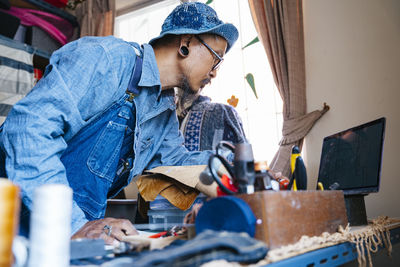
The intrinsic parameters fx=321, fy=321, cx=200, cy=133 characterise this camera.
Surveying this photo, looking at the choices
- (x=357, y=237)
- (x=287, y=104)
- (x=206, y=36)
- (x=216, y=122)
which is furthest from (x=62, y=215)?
(x=287, y=104)

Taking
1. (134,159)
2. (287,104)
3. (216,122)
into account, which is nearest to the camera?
(134,159)

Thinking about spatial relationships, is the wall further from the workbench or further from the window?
the workbench

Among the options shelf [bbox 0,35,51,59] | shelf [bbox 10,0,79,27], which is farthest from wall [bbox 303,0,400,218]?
shelf [bbox 10,0,79,27]

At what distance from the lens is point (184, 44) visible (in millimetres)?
1380

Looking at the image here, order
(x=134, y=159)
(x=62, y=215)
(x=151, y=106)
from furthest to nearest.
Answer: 1. (x=151, y=106)
2. (x=134, y=159)
3. (x=62, y=215)

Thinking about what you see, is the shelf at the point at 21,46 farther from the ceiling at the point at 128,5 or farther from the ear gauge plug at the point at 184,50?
the ear gauge plug at the point at 184,50

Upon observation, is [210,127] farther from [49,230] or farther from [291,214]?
[49,230]

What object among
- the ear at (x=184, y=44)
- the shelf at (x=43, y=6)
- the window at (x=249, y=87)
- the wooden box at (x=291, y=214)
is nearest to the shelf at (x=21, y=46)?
the shelf at (x=43, y=6)

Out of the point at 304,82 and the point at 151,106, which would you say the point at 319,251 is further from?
the point at 304,82

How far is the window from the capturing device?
7.70 feet

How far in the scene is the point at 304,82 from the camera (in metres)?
2.20

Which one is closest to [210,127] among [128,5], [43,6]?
[128,5]

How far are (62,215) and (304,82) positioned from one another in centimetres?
202

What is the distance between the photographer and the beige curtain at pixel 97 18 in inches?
127
